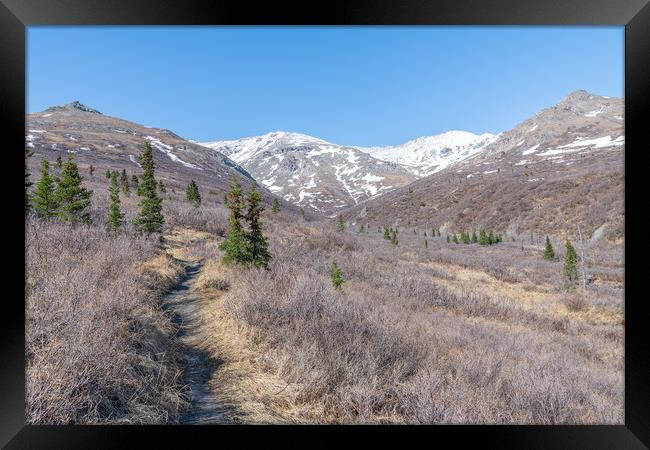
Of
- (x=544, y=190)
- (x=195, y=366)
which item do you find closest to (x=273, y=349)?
(x=195, y=366)

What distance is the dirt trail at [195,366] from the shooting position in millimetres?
3369

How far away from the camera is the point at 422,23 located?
12.2 feet

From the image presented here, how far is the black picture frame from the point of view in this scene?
3.33m

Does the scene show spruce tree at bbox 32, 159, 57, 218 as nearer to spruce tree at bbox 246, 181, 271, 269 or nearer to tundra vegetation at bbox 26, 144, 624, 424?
tundra vegetation at bbox 26, 144, 624, 424

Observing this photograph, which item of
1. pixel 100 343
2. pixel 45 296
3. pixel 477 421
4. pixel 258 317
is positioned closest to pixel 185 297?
pixel 258 317

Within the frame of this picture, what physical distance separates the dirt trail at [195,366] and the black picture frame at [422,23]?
156mm

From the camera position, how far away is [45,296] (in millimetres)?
3707

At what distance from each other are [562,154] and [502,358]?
100m

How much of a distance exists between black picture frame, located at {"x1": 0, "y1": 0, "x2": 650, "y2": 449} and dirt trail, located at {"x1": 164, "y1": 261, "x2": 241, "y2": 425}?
156 mm

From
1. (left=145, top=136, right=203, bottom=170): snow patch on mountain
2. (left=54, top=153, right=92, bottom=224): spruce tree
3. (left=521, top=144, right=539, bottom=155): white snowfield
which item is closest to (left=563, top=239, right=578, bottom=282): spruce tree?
(left=54, top=153, right=92, bottom=224): spruce tree

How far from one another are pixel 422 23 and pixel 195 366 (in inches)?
202

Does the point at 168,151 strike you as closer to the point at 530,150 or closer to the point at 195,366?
the point at 195,366

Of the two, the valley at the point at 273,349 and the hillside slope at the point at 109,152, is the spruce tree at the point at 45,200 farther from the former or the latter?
the hillside slope at the point at 109,152

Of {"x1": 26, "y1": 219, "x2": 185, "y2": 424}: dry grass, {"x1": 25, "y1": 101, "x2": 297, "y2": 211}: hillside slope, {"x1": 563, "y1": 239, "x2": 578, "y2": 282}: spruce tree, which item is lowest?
{"x1": 563, "y1": 239, "x2": 578, "y2": 282}: spruce tree
